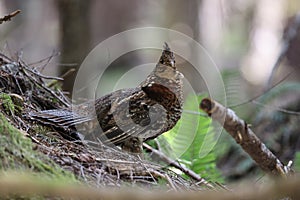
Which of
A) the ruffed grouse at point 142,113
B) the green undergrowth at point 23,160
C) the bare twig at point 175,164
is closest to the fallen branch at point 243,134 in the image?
the ruffed grouse at point 142,113

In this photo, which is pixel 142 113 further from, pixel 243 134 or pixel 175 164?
pixel 243 134

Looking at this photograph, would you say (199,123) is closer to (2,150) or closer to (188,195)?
(2,150)

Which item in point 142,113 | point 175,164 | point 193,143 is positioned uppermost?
point 142,113

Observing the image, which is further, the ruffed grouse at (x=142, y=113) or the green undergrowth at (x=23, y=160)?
the ruffed grouse at (x=142, y=113)

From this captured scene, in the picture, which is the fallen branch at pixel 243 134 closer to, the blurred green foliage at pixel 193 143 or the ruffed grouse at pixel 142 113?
the ruffed grouse at pixel 142 113

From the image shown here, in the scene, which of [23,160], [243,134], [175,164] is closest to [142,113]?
[175,164]

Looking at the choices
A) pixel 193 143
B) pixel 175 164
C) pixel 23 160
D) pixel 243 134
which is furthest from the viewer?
pixel 193 143
